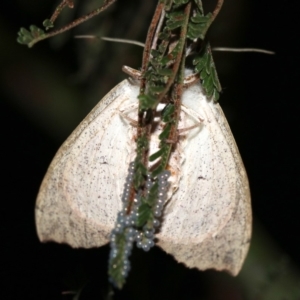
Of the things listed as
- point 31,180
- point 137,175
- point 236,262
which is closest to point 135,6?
point 236,262

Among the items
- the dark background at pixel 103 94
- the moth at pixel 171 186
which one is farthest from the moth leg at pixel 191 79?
the dark background at pixel 103 94

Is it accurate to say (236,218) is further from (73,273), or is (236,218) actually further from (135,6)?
(135,6)

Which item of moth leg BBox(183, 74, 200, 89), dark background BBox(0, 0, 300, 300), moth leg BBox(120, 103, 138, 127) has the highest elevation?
moth leg BBox(183, 74, 200, 89)

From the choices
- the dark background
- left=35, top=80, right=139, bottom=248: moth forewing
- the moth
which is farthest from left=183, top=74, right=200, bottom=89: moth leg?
the dark background

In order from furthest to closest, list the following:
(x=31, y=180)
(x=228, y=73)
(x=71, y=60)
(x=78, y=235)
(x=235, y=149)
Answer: (x=31, y=180)
(x=71, y=60)
(x=228, y=73)
(x=78, y=235)
(x=235, y=149)


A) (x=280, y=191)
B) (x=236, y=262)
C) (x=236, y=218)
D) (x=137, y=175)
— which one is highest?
(x=137, y=175)

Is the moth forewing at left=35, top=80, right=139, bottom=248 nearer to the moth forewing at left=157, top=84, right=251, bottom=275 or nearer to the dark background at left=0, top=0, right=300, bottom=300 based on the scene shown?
the moth forewing at left=157, top=84, right=251, bottom=275

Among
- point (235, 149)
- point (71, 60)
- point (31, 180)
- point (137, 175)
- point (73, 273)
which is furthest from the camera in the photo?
point (31, 180)
